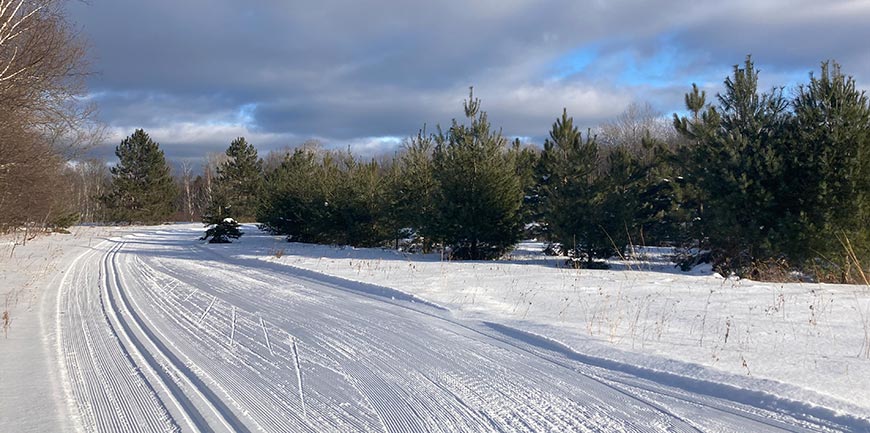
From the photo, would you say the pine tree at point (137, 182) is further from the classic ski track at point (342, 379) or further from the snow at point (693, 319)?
the classic ski track at point (342, 379)

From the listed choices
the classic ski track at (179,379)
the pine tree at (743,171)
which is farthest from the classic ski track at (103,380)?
the pine tree at (743,171)

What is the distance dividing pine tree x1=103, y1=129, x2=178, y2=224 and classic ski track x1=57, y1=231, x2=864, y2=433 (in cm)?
5322

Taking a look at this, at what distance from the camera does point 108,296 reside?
441 inches

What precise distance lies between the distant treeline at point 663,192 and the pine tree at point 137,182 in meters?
35.0

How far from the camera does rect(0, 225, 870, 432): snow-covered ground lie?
14.6 ft

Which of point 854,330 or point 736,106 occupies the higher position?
point 736,106

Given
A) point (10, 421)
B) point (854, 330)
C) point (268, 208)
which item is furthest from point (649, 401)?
point (268, 208)

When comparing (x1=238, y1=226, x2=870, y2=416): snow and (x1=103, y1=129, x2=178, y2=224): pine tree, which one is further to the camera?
(x1=103, y1=129, x2=178, y2=224): pine tree

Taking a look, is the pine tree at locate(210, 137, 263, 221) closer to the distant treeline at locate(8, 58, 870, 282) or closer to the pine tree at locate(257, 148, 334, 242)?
the pine tree at locate(257, 148, 334, 242)

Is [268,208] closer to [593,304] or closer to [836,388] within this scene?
[593,304]

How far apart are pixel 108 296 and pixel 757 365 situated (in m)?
11.0

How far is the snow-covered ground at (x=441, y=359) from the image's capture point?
4438 millimetres

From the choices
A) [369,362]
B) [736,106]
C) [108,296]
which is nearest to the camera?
[369,362]

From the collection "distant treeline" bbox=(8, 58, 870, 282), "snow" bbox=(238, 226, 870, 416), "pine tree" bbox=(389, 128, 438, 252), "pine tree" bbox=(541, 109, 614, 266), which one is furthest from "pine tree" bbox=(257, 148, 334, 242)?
"snow" bbox=(238, 226, 870, 416)
